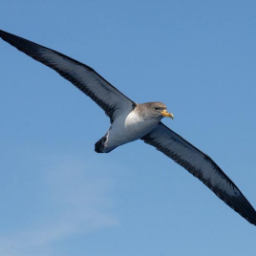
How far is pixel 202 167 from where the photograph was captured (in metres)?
26.2

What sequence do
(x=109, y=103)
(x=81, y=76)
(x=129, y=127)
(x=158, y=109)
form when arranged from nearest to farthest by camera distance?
(x=158, y=109) → (x=129, y=127) → (x=81, y=76) → (x=109, y=103)

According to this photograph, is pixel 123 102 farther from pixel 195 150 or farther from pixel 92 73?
pixel 195 150

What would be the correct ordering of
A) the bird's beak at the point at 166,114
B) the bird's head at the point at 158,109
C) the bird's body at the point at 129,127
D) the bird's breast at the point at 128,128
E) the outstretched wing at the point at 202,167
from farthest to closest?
1. the outstretched wing at the point at 202,167
2. the bird's breast at the point at 128,128
3. the bird's body at the point at 129,127
4. the bird's head at the point at 158,109
5. the bird's beak at the point at 166,114

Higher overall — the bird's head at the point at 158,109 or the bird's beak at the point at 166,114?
the bird's head at the point at 158,109

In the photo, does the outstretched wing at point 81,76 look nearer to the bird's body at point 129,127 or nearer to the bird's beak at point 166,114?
the bird's body at point 129,127

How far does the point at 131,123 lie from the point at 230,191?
7.28m

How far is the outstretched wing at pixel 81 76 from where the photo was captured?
22.1 m

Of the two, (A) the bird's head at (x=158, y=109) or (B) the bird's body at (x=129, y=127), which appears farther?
(B) the bird's body at (x=129, y=127)

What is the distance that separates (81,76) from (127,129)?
2.85 metres

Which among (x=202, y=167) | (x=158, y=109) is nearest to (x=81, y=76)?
(x=158, y=109)

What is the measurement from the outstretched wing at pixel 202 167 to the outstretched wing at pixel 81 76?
2866 mm

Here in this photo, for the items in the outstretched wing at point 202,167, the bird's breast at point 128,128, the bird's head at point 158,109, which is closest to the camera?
the bird's head at point 158,109

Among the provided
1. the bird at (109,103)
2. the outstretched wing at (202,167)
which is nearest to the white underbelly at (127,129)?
the bird at (109,103)

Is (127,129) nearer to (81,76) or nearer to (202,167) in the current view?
(81,76)
